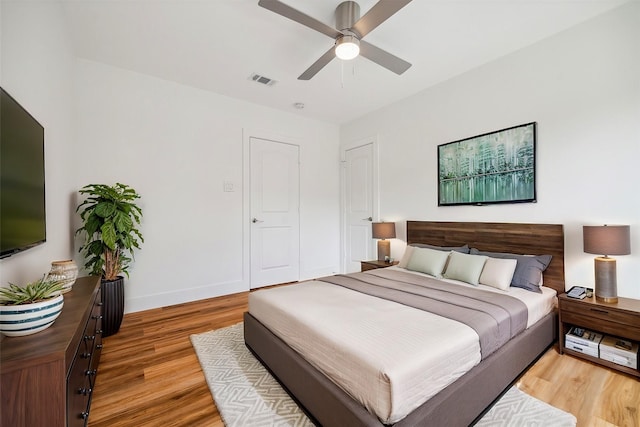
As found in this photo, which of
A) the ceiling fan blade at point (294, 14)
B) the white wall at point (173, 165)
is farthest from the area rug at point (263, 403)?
the ceiling fan blade at point (294, 14)

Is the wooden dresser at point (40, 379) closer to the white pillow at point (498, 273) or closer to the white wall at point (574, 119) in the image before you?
the white pillow at point (498, 273)

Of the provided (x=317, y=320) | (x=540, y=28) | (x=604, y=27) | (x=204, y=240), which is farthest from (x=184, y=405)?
(x=604, y=27)

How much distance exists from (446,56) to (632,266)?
8.04 feet

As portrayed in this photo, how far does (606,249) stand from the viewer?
2035 millimetres

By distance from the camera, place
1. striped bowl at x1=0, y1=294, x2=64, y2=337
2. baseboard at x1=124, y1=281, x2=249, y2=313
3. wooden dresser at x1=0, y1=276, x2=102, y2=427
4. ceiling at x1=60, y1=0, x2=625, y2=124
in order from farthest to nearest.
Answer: baseboard at x1=124, y1=281, x2=249, y2=313, ceiling at x1=60, y1=0, x2=625, y2=124, striped bowl at x1=0, y1=294, x2=64, y2=337, wooden dresser at x1=0, y1=276, x2=102, y2=427

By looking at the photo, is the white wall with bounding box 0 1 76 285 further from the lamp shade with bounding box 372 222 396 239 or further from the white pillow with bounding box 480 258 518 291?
the lamp shade with bounding box 372 222 396 239

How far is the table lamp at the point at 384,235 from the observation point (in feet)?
12.6

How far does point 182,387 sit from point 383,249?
9.37 ft

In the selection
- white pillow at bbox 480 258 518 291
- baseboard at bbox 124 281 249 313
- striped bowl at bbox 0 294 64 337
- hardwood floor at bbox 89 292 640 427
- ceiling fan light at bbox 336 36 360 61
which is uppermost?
ceiling fan light at bbox 336 36 360 61

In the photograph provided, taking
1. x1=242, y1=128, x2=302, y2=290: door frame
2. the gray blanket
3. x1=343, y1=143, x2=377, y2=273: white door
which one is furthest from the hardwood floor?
x1=343, y1=143, x2=377, y2=273: white door

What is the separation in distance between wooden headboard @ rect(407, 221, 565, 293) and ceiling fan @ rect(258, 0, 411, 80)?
189cm

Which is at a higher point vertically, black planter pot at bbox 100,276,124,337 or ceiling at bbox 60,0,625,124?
ceiling at bbox 60,0,625,124

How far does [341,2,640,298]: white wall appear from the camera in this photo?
7.14 ft

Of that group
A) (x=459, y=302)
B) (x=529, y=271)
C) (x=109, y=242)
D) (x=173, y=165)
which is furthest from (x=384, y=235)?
(x=109, y=242)
